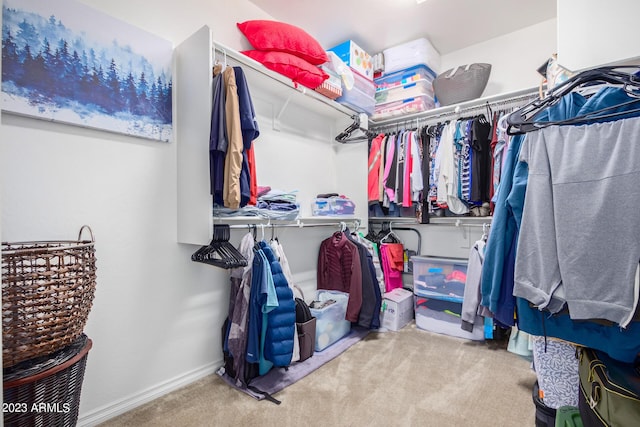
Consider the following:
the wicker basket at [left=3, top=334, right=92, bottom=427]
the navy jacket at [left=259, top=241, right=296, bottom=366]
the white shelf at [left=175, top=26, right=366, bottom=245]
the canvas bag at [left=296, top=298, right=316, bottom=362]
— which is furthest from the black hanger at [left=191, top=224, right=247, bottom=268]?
the wicker basket at [left=3, top=334, right=92, bottom=427]

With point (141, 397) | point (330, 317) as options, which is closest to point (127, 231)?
point (141, 397)

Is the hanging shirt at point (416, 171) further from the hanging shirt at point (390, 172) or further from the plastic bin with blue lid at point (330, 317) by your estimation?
the plastic bin with blue lid at point (330, 317)

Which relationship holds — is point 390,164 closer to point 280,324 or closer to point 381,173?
point 381,173

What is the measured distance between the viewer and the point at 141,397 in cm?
173

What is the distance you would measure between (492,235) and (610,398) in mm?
623

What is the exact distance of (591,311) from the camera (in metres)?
1.03

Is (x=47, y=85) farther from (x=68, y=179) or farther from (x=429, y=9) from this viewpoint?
(x=429, y=9)

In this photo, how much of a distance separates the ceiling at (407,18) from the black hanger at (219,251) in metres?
1.89

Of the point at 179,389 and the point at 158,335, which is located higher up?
the point at 158,335

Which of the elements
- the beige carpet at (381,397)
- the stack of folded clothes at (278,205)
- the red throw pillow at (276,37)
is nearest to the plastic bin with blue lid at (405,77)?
the red throw pillow at (276,37)

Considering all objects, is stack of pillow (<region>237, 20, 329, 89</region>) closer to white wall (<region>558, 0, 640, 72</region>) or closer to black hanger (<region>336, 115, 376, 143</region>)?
black hanger (<region>336, 115, 376, 143</region>)

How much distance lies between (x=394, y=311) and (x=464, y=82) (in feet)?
7.14

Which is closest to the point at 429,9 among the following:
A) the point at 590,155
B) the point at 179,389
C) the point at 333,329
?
the point at 590,155

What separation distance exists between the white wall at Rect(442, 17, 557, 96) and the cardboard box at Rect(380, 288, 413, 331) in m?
2.25
